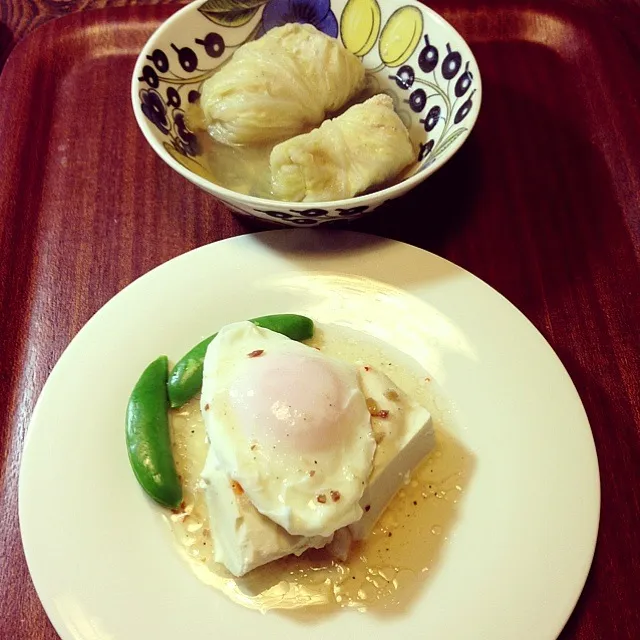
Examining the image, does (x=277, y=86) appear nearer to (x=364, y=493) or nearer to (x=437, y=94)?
(x=437, y=94)

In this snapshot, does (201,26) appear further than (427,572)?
Yes

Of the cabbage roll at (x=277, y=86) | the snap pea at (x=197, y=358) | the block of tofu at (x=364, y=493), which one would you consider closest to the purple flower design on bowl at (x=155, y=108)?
the cabbage roll at (x=277, y=86)

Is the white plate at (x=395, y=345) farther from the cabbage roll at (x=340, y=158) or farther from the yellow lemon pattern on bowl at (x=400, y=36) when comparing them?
the yellow lemon pattern on bowl at (x=400, y=36)

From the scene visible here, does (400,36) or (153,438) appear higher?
(400,36)

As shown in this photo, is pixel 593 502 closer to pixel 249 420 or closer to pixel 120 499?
pixel 249 420

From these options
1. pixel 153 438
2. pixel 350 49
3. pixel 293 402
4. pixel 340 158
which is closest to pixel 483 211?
pixel 340 158

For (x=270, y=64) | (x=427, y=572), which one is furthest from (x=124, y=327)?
(x=427, y=572)

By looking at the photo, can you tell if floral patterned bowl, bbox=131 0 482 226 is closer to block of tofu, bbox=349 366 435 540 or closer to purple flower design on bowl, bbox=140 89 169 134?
purple flower design on bowl, bbox=140 89 169 134
